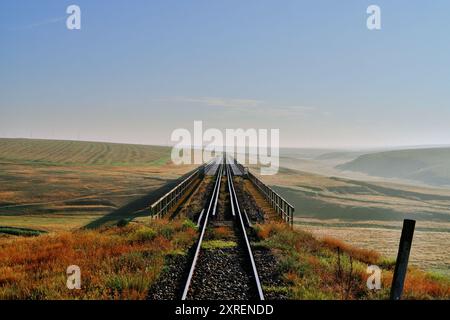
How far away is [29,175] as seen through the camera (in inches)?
2138

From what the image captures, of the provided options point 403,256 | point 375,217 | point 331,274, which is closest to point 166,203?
point 331,274

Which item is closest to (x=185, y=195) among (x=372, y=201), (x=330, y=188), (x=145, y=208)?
(x=145, y=208)

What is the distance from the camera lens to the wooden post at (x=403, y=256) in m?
6.68

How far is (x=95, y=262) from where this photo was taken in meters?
9.91

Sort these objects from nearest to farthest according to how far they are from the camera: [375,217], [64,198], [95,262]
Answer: [95,262] < [64,198] < [375,217]

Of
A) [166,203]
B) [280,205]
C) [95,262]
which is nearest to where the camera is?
[95,262]

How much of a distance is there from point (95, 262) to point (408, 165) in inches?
7011

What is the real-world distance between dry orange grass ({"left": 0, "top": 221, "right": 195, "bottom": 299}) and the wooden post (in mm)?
4820

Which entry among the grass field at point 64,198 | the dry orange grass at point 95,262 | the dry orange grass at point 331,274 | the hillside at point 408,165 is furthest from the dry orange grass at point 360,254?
the hillside at point 408,165

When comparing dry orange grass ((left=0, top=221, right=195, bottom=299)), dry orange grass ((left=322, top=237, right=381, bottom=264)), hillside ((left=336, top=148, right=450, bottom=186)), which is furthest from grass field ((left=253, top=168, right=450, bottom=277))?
hillside ((left=336, top=148, right=450, bottom=186))

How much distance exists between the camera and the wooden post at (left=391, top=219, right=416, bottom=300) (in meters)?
6.68

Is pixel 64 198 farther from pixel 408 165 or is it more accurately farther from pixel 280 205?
pixel 408 165

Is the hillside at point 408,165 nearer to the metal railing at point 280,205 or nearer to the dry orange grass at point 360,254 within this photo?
the metal railing at point 280,205

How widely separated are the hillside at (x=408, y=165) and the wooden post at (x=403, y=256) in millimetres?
128751
